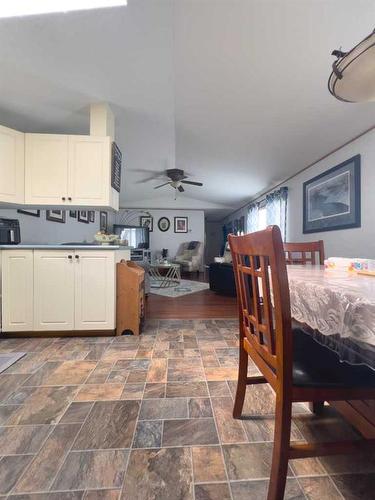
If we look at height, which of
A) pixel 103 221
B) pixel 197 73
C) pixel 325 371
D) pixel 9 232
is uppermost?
pixel 197 73

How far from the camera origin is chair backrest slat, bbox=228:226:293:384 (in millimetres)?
690

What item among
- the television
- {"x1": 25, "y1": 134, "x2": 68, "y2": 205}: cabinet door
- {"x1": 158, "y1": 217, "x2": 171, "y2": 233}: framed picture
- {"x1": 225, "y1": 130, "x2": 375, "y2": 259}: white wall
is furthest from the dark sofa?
{"x1": 158, "y1": 217, "x2": 171, "y2": 233}: framed picture

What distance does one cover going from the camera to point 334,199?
299cm

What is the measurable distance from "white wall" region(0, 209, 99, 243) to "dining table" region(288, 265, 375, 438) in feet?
9.95

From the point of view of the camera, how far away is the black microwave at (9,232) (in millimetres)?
2316

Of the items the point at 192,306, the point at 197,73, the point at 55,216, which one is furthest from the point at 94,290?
the point at 197,73

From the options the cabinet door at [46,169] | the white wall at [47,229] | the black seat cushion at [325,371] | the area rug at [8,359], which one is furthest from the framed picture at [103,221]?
the black seat cushion at [325,371]

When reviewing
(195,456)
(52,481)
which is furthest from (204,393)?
(52,481)

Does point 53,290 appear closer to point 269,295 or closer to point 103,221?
point 269,295

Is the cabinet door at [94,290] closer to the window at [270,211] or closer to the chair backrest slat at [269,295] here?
the chair backrest slat at [269,295]

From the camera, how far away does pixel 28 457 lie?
101 cm

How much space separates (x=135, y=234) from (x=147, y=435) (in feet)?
22.7

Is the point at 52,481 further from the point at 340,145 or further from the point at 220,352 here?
the point at 340,145

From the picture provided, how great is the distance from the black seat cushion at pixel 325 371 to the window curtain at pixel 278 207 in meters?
3.27
